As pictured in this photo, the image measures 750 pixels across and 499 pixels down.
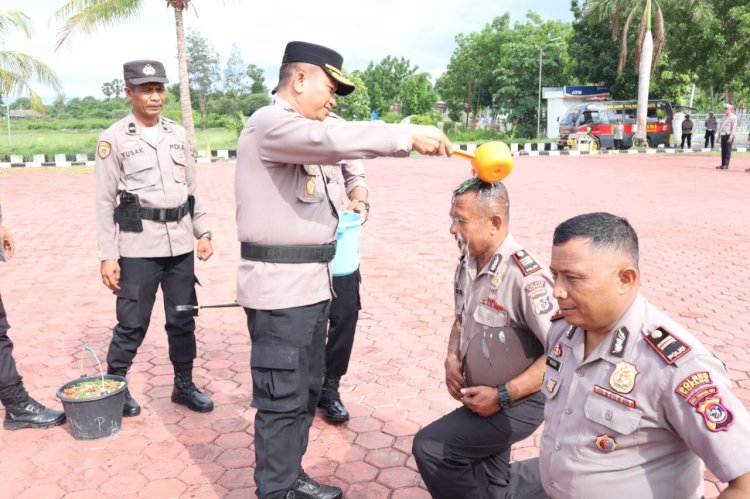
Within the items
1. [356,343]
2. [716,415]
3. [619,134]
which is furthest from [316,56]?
→ [619,134]

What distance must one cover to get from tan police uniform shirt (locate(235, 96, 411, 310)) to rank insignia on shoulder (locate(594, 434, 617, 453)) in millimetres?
1101

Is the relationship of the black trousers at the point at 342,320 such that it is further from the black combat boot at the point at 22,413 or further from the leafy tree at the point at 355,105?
the leafy tree at the point at 355,105

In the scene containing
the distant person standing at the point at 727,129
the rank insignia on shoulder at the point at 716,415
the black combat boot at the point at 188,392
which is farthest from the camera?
the distant person standing at the point at 727,129

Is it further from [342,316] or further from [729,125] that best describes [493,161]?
[729,125]

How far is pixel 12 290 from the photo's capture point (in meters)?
6.53

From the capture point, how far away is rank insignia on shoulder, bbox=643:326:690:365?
1593 millimetres

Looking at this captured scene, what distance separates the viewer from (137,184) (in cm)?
356

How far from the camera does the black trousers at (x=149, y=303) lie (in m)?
3.57

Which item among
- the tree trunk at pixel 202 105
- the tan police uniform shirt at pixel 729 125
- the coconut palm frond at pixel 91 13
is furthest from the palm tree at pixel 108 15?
the tree trunk at pixel 202 105

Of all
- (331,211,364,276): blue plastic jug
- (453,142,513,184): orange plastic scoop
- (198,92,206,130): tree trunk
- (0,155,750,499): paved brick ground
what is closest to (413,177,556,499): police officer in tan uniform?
(453,142,513,184): orange plastic scoop

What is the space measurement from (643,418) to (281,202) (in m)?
1.49

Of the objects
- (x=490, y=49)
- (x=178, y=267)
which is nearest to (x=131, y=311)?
(x=178, y=267)

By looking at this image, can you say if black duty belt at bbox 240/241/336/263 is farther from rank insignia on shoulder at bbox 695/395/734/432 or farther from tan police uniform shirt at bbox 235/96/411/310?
rank insignia on shoulder at bbox 695/395/734/432

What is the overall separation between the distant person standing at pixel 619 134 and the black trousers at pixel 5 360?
2505 centimetres
